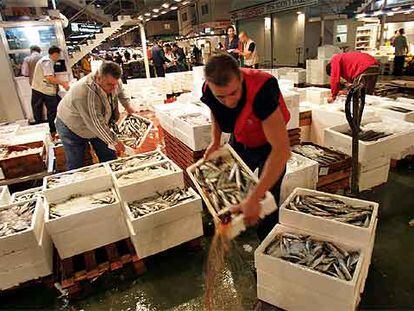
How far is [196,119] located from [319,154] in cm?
174

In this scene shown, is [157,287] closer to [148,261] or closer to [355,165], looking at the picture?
[148,261]

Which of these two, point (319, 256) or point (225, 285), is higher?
point (319, 256)

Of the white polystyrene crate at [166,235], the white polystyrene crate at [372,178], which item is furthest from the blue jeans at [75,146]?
the white polystyrene crate at [372,178]

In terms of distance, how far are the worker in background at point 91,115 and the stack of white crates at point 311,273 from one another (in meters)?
2.28

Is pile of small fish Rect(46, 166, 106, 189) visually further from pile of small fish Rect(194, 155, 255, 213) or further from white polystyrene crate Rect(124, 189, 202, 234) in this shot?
pile of small fish Rect(194, 155, 255, 213)

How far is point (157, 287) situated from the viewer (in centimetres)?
294

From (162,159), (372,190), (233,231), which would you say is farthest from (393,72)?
(233,231)

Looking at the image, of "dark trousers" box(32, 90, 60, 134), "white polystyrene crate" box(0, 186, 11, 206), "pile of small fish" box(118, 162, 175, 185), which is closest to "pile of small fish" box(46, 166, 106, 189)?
"pile of small fish" box(118, 162, 175, 185)

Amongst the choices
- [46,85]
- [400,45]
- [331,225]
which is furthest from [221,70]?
[400,45]

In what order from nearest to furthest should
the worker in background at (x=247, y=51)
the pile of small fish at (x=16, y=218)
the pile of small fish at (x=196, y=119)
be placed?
the pile of small fish at (x=16, y=218) → the pile of small fish at (x=196, y=119) → the worker in background at (x=247, y=51)

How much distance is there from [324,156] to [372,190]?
39.2 inches

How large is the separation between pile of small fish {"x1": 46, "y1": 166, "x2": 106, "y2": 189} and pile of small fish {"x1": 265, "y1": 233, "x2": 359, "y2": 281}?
2.21 metres

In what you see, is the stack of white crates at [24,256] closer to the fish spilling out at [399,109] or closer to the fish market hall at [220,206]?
the fish market hall at [220,206]

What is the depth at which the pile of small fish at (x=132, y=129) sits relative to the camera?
458 centimetres
